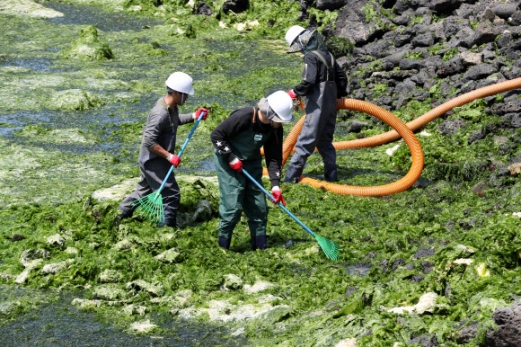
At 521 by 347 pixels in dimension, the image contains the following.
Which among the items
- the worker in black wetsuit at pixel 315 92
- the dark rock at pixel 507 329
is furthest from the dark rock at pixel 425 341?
the worker in black wetsuit at pixel 315 92

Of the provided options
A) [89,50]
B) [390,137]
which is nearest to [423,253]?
[390,137]

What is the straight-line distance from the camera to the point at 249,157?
29.1ft

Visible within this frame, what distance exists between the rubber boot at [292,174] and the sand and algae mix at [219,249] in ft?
1.74

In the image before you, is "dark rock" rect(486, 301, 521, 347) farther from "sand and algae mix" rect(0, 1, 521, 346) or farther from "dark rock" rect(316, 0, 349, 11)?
"dark rock" rect(316, 0, 349, 11)

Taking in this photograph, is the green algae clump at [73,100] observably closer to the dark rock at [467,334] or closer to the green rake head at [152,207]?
the green rake head at [152,207]

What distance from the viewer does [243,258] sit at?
351 inches

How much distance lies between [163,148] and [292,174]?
9.91ft

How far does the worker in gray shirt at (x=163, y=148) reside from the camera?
29.7 ft

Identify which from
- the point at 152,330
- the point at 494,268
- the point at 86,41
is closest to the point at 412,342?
the point at 494,268

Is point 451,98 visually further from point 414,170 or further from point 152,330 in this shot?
point 152,330

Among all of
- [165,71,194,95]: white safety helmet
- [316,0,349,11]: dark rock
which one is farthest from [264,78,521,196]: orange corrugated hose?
[316,0,349,11]: dark rock

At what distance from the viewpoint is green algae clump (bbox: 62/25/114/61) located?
760 inches

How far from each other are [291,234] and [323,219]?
0.79 meters

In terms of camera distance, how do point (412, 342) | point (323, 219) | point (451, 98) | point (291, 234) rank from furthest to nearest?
1. point (451, 98)
2. point (323, 219)
3. point (291, 234)
4. point (412, 342)
